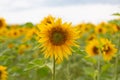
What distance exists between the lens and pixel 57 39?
2713 mm

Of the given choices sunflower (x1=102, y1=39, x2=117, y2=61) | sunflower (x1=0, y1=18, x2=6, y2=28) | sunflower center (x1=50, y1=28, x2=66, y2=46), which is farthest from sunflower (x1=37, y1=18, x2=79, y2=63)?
sunflower (x1=0, y1=18, x2=6, y2=28)

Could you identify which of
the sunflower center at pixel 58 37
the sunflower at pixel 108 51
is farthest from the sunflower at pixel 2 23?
the sunflower center at pixel 58 37

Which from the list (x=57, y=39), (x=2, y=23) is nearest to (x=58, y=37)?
(x=57, y=39)

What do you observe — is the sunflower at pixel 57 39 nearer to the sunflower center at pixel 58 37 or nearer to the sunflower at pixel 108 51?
the sunflower center at pixel 58 37

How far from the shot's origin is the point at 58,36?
2.74 m

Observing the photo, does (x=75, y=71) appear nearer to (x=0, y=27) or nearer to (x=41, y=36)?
(x=0, y=27)

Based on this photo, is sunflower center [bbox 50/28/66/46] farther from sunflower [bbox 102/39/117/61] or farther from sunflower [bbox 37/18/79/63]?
sunflower [bbox 102/39/117/61]

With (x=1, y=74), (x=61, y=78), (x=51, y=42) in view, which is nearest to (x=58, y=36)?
(x=51, y=42)

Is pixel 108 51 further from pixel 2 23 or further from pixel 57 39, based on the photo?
pixel 2 23

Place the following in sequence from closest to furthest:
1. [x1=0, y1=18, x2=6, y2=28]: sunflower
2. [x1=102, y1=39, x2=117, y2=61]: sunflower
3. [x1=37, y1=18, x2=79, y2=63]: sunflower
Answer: [x1=37, y1=18, x2=79, y2=63]: sunflower < [x1=102, y1=39, x2=117, y2=61]: sunflower < [x1=0, y1=18, x2=6, y2=28]: sunflower

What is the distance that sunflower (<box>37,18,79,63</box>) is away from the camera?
2.67 meters

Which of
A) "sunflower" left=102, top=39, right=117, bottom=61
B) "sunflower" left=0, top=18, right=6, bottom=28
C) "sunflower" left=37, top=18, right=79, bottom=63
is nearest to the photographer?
"sunflower" left=37, top=18, right=79, bottom=63

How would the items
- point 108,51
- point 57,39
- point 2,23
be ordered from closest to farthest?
1. point 57,39
2. point 108,51
3. point 2,23

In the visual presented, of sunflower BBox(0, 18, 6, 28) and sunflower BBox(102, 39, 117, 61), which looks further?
sunflower BBox(0, 18, 6, 28)
